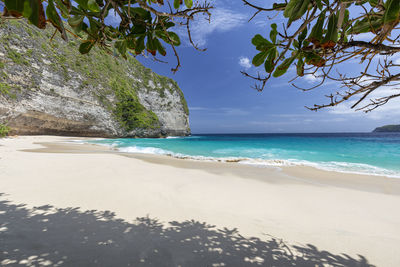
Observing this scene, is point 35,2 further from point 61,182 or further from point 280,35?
point 61,182

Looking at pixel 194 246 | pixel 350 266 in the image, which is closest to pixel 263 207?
pixel 350 266

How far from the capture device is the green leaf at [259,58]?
105 centimetres

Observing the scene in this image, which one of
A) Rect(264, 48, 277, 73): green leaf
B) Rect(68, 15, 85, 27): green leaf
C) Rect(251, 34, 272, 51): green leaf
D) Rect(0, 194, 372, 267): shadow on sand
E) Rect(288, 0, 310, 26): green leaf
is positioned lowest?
Rect(0, 194, 372, 267): shadow on sand

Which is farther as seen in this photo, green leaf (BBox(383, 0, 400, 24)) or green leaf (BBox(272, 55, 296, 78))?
green leaf (BBox(272, 55, 296, 78))

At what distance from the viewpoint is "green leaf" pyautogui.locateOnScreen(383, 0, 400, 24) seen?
0.69 metres

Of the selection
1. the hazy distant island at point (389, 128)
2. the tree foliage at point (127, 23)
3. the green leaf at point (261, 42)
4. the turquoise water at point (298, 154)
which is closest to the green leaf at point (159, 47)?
the tree foliage at point (127, 23)

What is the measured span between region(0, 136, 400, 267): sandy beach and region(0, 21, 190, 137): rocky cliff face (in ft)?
39.3

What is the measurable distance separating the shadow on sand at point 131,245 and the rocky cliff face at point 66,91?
12.9 metres

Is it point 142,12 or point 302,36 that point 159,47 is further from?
point 302,36

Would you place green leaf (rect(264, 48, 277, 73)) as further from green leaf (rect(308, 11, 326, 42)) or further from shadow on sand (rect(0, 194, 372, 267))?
shadow on sand (rect(0, 194, 372, 267))

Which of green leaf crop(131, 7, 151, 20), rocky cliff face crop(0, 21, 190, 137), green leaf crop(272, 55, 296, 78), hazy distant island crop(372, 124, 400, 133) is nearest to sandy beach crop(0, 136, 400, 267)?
green leaf crop(272, 55, 296, 78)

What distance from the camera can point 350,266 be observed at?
1.80 metres

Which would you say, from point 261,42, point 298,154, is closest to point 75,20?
point 261,42

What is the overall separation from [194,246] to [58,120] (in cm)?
2685
